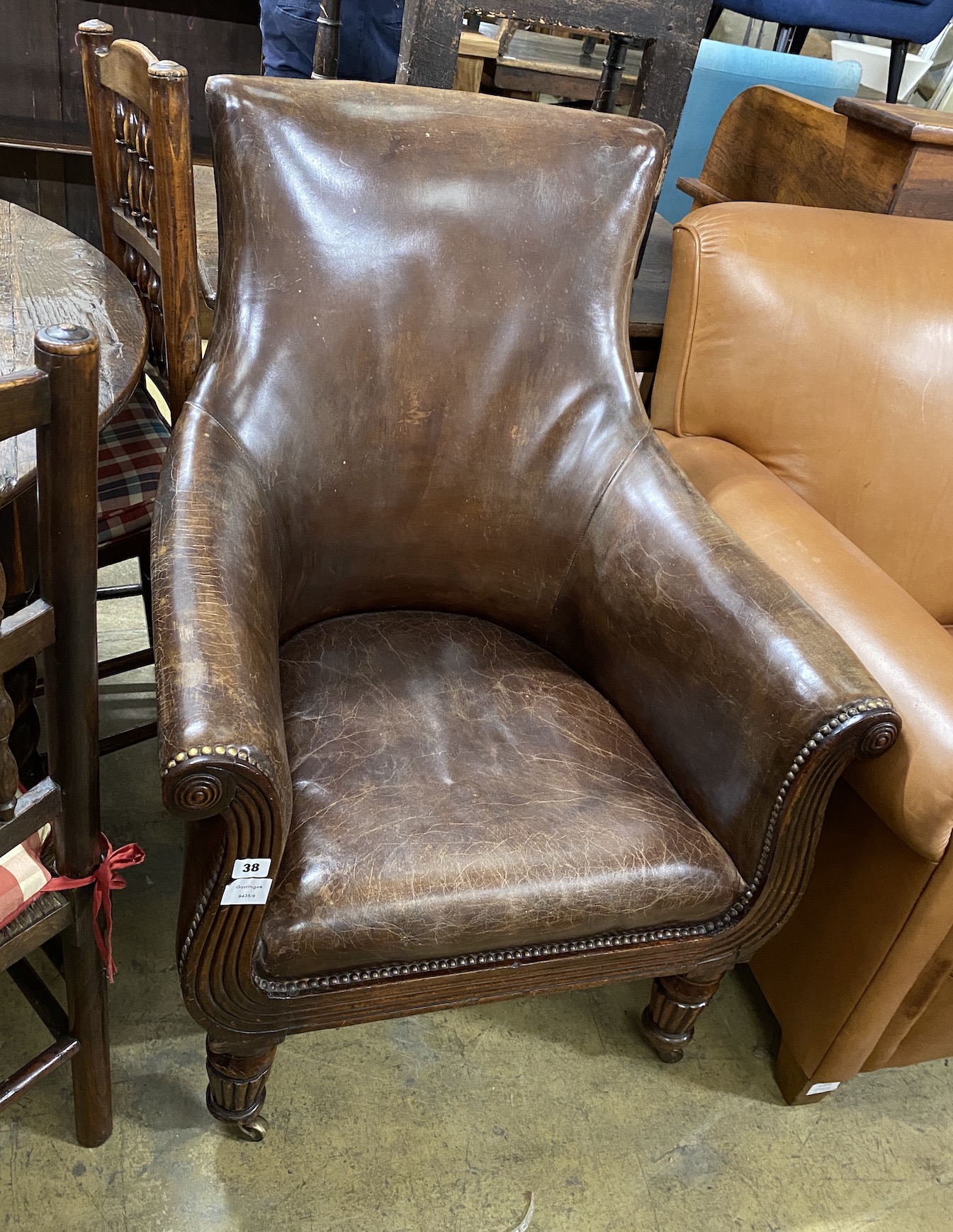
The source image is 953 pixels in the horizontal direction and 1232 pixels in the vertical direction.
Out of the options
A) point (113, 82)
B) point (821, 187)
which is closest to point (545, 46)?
point (821, 187)

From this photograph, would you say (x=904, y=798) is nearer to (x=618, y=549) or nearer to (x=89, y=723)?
(x=618, y=549)

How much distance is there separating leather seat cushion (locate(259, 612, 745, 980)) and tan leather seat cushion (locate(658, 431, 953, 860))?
0.21 metres

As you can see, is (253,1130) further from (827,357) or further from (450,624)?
(827,357)

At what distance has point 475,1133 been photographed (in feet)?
4.14

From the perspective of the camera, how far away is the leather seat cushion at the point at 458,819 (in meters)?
0.98

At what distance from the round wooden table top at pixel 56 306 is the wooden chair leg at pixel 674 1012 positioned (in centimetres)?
94

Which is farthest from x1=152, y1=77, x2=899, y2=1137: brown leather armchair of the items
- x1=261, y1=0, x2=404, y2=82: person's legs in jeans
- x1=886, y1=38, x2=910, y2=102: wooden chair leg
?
x1=886, y1=38, x2=910, y2=102: wooden chair leg

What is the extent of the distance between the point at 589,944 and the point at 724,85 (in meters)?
2.76

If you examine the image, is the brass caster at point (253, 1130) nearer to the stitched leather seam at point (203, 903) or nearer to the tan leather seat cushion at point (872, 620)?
the stitched leather seam at point (203, 903)

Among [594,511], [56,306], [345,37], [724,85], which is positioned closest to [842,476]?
[594,511]

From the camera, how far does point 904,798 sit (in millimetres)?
1060

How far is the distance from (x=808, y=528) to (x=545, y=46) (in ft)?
11.1

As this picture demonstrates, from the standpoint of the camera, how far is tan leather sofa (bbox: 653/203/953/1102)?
3.90 feet

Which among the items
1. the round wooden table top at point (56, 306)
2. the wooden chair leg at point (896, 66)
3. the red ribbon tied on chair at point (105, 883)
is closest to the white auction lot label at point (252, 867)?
the red ribbon tied on chair at point (105, 883)
